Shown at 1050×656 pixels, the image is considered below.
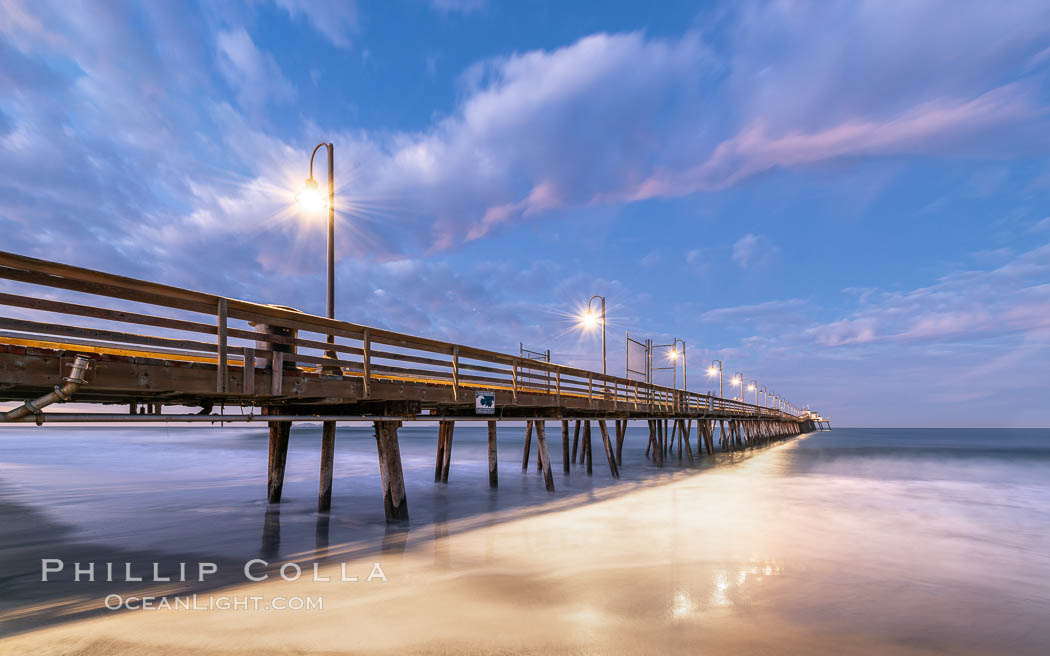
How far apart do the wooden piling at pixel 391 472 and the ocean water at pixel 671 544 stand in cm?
50

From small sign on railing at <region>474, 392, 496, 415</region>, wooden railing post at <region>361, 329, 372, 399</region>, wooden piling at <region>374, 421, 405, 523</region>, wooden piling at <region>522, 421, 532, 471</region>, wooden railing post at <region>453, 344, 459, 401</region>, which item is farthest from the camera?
wooden piling at <region>522, 421, 532, 471</region>

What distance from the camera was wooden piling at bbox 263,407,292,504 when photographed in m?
14.6

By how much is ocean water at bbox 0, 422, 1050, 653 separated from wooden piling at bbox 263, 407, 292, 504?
0.65 meters

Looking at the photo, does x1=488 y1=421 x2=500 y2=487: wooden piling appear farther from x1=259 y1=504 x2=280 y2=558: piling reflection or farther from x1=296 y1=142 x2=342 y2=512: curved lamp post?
x1=259 y1=504 x2=280 y2=558: piling reflection

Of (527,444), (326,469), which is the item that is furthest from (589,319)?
(326,469)

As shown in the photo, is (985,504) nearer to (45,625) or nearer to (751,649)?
(751,649)

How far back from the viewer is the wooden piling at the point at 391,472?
12570 mm

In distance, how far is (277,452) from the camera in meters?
14.9

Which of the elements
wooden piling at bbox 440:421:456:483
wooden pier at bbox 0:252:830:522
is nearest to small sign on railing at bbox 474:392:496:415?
wooden pier at bbox 0:252:830:522

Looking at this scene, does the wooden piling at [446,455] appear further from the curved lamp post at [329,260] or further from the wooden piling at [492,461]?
the curved lamp post at [329,260]

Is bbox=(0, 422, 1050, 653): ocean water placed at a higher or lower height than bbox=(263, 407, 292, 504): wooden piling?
lower

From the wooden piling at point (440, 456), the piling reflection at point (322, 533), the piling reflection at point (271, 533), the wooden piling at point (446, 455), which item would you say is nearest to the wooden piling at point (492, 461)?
the wooden piling at point (446, 455)

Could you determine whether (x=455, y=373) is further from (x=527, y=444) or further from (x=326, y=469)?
(x=527, y=444)

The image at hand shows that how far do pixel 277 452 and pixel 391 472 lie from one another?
14.0 ft
